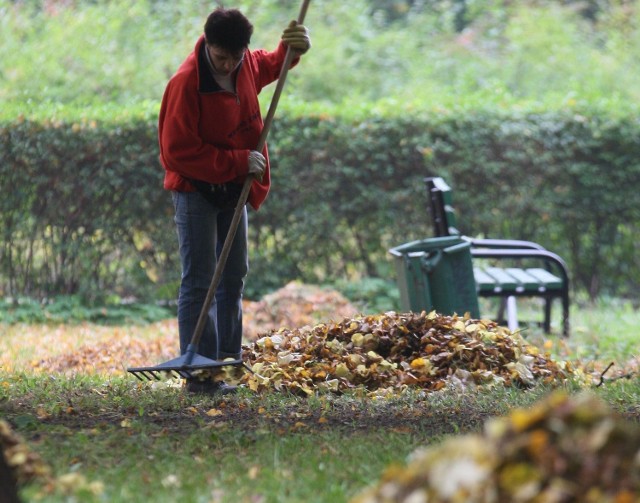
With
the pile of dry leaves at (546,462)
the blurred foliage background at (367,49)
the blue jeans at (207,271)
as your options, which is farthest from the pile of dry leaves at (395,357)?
the blurred foliage background at (367,49)

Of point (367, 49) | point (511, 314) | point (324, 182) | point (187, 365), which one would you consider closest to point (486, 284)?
point (511, 314)

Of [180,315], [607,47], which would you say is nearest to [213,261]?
[180,315]

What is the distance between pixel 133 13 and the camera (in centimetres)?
1538

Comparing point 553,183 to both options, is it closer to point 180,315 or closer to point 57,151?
point 57,151

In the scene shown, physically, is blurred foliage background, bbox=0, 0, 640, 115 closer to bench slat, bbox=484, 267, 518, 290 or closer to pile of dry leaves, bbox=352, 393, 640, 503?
bench slat, bbox=484, 267, 518, 290

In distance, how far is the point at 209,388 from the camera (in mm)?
5246

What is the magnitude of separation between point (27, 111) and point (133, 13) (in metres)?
6.11

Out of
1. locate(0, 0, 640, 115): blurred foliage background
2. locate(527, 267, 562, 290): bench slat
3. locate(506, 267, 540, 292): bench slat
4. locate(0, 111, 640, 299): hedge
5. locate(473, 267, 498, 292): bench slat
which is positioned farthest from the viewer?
locate(0, 0, 640, 115): blurred foliage background

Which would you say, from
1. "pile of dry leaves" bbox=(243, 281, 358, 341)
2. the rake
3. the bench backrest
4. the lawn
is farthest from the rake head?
"pile of dry leaves" bbox=(243, 281, 358, 341)

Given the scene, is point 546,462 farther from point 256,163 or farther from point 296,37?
point 296,37

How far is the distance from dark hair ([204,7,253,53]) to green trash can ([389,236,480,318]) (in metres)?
2.36

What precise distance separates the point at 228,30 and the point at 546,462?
3186 mm

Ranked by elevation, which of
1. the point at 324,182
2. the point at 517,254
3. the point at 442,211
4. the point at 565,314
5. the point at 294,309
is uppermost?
the point at 324,182

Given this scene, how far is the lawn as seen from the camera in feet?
10.8
